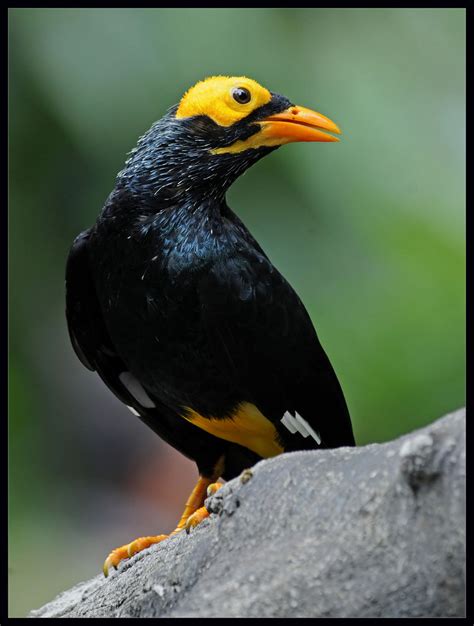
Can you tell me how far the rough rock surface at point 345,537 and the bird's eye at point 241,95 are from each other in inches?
50.0

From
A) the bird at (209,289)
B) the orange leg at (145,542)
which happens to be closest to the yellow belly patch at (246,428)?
the bird at (209,289)

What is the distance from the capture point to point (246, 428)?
283 cm

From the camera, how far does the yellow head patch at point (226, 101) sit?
9.14 feet

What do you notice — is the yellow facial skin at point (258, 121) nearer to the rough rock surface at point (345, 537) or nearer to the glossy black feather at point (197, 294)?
the glossy black feather at point (197, 294)

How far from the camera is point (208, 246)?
8.72 feet

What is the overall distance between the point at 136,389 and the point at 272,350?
22.9 inches

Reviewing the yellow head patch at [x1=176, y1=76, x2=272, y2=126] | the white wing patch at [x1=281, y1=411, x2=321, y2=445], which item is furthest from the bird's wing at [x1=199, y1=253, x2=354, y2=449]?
the yellow head patch at [x1=176, y1=76, x2=272, y2=126]

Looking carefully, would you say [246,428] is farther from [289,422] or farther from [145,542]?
[145,542]

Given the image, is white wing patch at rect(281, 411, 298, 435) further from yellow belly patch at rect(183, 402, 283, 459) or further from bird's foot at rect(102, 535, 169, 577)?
bird's foot at rect(102, 535, 169, 577)

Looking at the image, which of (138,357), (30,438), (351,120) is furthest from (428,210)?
(30,438)

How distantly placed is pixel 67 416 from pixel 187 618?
3.77m

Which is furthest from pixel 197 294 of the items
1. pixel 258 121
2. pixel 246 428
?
pixel 258 121

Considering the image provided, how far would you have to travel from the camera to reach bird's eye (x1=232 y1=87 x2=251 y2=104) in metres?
2.78
